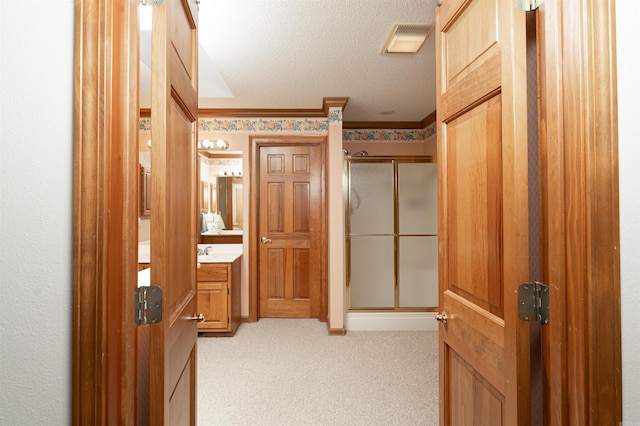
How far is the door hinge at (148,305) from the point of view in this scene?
2.85 ft

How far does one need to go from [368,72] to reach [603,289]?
2581 mm

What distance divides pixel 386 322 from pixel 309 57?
2.79 m

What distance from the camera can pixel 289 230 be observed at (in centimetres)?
419

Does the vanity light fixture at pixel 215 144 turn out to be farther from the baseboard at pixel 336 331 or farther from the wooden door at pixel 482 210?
the wooden door at pixel 482 210

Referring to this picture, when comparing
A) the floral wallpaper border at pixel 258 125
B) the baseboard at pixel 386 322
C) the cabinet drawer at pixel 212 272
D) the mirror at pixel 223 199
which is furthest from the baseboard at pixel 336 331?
the floral wallpaper border at pixel 258 125

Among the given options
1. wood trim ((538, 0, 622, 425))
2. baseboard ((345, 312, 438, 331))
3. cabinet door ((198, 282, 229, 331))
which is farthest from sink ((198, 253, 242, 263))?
wood trim ((538, 0, 622, 425))

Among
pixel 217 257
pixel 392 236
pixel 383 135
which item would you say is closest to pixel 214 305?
pixel 217 257

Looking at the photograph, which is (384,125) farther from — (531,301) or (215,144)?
(531,301)

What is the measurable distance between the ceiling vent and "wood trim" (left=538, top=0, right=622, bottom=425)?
1.59 meters

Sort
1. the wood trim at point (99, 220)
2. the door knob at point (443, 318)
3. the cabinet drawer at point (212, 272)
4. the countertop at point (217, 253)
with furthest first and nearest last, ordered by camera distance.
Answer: the cabinet drawer at point (212, 272) → the countertop at point (217, 253) → the door knob at point (443, 318) → the wood trim at point (99, 220)

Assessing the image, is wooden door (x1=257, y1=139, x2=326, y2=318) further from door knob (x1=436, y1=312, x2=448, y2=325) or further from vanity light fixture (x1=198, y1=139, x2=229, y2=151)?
door knob (x1=436, y1=312, x2=448, y2=325)

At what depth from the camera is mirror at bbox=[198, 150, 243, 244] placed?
4.16 m

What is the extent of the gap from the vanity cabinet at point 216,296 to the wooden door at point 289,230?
2.21ft

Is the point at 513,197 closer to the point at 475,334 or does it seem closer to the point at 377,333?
the point at 475,334
